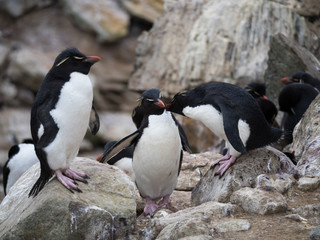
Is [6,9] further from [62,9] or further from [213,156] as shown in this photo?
[213,156]

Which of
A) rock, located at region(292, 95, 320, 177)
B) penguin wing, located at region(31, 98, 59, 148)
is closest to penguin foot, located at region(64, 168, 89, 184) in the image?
penguin wing, located at region(31, 98, 59, 148)

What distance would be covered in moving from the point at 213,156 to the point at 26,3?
37.1ft

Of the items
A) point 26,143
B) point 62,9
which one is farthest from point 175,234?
point 62,9

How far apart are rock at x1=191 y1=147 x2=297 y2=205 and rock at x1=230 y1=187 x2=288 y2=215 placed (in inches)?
11.7

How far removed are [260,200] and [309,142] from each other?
52.8 inches

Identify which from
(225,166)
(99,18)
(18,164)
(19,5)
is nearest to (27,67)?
(19,5)

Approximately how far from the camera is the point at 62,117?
4062 millimetres

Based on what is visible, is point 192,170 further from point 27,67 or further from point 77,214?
point 27,67

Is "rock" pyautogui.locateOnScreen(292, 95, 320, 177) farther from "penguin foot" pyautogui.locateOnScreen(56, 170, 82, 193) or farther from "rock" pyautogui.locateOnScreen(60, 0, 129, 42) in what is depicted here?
Answer: "rock" pyautogui.locateOnScreen(60, 0, 129, 42)

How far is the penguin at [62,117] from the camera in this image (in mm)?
4070

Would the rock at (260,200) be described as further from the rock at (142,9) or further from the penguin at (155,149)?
the rock at (142,9)

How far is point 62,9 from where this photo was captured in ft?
53.7

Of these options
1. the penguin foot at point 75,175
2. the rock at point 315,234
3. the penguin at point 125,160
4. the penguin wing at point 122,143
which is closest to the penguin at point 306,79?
the penguin at point 125,160

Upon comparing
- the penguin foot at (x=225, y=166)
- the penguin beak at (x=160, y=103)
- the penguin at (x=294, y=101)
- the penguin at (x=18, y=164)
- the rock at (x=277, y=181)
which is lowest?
the penguin at (x=18, y=164)
